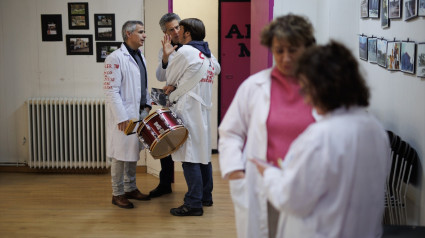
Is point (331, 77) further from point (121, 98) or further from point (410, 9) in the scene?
point (121, 98)

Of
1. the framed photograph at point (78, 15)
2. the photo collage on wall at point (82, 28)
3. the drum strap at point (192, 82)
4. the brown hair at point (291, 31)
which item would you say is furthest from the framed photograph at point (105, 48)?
the brown hair at point (291, 31)

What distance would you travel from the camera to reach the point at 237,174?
2332 millimetres

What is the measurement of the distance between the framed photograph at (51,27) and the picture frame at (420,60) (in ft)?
14.2

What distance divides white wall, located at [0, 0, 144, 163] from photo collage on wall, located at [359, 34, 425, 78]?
281 cm

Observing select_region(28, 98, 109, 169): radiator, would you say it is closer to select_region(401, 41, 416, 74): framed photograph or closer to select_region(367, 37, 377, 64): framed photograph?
select_region(367, 37, 377, 64): framed photograph

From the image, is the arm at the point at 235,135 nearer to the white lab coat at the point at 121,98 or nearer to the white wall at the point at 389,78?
the white wall at the point at 389,78

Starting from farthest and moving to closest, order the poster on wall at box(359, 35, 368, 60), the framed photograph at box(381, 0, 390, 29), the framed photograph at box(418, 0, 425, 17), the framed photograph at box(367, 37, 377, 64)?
the poster on wall at box(359, 35, 368, 60)
the framed photograph at box(367, 37, 377, 64)
the framed photograph at box(381, 0, 390, 29)
the framed photograph at box(418, 0, 425, 17)

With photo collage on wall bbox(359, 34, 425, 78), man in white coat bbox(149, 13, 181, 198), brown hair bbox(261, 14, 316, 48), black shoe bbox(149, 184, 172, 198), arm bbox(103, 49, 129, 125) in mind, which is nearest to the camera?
brown hair bbox(261, 14, 316, 48)

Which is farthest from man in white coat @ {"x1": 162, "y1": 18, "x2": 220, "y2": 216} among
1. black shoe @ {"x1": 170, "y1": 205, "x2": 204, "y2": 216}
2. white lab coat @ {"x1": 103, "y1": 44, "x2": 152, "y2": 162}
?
white lab coat @ {"x1": 103, "y1": 44, "x2": 152, "y2": 162}

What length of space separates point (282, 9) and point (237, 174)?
9.30ft

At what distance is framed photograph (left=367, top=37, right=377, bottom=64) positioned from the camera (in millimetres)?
4281

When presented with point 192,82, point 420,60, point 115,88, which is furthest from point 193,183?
point 420,60

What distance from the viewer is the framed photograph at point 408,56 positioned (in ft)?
10.8

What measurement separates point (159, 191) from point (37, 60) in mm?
2264
